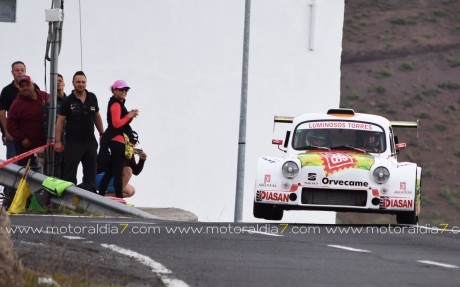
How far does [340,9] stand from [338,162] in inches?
510

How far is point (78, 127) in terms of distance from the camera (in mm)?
19344

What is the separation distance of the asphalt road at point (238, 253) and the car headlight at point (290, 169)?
7.18 ft

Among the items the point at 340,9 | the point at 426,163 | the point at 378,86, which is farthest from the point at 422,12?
the point at 340,9

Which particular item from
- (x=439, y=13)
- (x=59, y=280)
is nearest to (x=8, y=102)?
(x=59, y=280)

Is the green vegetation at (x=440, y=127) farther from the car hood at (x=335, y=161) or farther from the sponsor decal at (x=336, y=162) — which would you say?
the sponsor decal at (x=336, y=162)

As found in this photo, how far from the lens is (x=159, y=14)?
97.6 ft

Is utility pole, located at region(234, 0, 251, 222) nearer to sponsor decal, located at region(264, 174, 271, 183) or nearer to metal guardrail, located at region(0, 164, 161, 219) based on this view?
metal guardrail, located at region(0, 164, 161, 219)

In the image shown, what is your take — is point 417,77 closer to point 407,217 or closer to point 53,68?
point 53,68

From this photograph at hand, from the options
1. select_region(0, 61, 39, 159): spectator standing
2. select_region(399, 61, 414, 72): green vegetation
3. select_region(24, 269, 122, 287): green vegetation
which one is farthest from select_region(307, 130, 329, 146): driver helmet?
select_region(399, 61, 414, 72): green vegetation

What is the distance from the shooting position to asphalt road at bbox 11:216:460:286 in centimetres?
998

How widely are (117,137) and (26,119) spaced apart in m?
1.43

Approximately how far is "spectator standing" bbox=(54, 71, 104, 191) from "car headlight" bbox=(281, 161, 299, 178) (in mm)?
2764

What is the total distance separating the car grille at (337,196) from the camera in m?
18.0

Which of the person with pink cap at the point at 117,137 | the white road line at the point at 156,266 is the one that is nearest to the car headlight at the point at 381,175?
the person with pink cap at the point at 117,137
